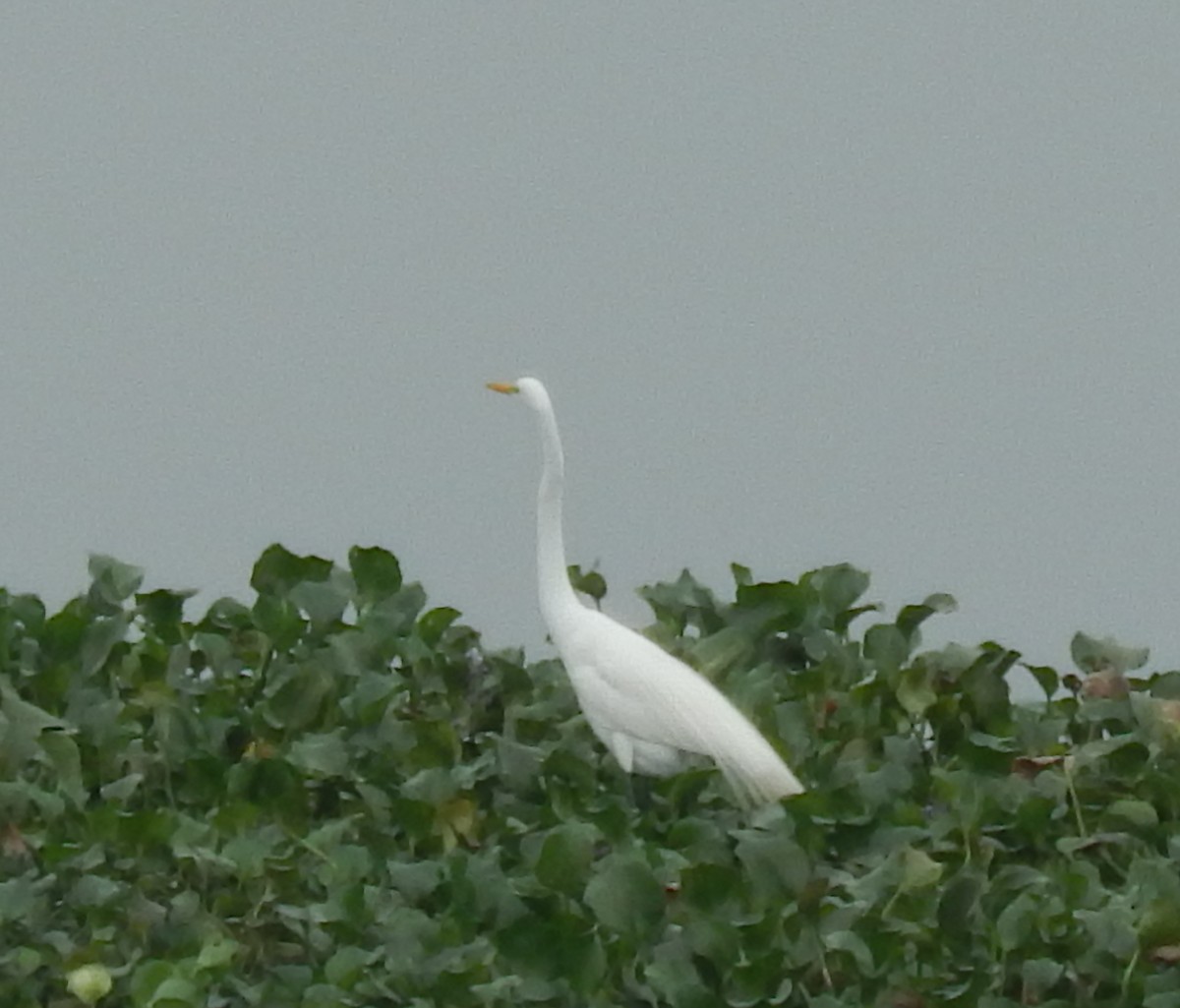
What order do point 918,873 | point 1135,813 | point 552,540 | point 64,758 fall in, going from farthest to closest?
point 552,540
point 64,758
point 1135,813
point 918,873

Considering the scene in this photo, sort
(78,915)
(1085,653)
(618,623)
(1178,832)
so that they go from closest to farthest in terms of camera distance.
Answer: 1. (78,915)
2. (1178,832)
3. (618,623)
4. (1085,653)

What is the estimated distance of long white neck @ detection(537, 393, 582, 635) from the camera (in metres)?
7.91

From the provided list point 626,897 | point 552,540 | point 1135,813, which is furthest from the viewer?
Result: point 552,540

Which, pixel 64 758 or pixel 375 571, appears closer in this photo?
pixel 64 758

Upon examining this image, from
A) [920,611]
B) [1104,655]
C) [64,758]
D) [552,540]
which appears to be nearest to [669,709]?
[552,540]

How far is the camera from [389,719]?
7.95m

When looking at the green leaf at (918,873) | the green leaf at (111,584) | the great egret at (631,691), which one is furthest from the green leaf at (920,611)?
the green leaf at (111,584)

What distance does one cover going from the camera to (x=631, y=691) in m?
7.73

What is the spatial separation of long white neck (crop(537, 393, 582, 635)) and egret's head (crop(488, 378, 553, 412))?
0.09ft

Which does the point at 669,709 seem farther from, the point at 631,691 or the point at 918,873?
the point at 918,873

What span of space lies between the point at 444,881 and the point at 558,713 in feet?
4.47

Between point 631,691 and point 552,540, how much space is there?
43cm

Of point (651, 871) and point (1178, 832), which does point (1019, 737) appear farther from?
point (651, 871)

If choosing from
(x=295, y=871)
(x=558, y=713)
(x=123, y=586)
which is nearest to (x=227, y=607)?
(x=123, y=586)
